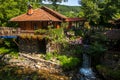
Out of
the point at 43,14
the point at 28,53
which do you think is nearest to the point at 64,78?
the point at 28,53

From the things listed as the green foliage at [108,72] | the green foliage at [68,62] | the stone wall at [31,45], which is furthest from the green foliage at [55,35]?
the green foliage at [108,72]

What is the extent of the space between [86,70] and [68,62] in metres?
2.96

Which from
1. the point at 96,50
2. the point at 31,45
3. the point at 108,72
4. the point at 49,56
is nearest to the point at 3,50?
the point at 31,45

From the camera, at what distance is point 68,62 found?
41.2 meters

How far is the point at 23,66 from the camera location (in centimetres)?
4228

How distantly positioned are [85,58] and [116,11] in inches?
816

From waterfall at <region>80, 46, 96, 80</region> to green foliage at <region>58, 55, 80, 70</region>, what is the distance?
1.15 m

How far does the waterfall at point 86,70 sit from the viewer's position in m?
38.1

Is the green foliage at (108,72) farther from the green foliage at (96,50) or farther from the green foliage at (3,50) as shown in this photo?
the green foliage at (3,50)

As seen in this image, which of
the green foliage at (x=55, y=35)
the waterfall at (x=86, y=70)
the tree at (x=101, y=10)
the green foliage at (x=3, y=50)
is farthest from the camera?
the tree at (x=101, y=10)

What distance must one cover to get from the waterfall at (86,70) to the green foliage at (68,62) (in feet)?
3.77

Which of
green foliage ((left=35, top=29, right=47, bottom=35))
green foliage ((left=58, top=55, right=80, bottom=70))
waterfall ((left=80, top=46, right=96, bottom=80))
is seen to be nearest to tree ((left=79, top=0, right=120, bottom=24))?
green foliage ((left=35, top=29, right=47, bottom=35))

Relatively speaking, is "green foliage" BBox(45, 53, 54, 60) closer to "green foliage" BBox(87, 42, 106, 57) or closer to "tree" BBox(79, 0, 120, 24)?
"green foliage" BBox(87, 42, 106, 57)

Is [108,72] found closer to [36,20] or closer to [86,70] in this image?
[86,70]
